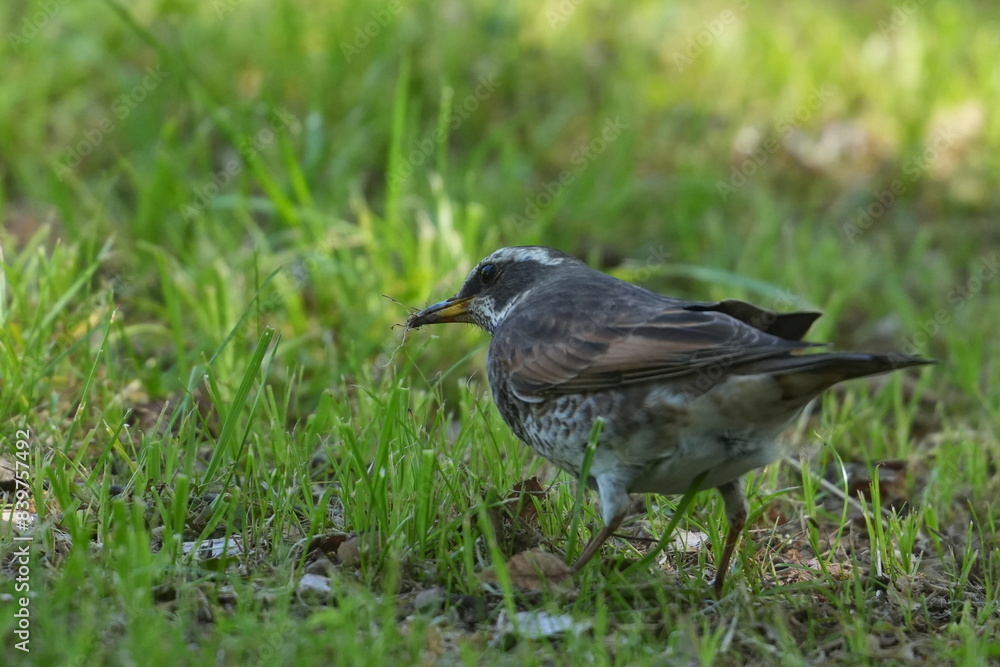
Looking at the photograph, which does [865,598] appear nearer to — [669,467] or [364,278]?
[669,467]

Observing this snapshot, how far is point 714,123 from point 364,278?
4141mm

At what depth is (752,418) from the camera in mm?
3904

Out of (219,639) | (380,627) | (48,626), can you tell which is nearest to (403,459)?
(380,627)
